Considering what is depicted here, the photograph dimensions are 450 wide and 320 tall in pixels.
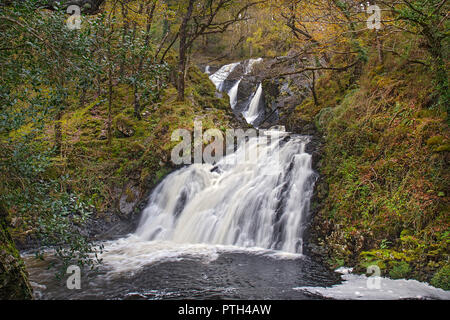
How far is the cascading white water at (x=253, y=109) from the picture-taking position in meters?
18.9

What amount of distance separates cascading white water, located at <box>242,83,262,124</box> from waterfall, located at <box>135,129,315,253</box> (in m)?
7.38

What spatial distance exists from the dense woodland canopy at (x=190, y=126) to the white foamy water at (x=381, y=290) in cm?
25

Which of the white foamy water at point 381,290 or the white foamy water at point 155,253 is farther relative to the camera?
the white foamy water at point 155,253

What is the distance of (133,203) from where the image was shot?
10719mm

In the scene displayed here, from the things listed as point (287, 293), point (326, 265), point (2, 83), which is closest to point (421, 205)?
point (326, 265)

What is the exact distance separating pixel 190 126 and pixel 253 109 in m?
8.42

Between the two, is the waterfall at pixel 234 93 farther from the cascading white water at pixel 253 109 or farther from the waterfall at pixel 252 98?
the cascading white water at pixel 253 109

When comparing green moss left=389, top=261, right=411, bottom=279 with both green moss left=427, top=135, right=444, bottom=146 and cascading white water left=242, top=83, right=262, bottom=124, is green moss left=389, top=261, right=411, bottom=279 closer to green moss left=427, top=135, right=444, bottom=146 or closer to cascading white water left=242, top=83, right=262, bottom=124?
green moss left=427, top=135, right=444, bottom=146

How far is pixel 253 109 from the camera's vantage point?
1952cm

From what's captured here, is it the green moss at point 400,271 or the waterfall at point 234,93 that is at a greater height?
the waterfall at point 234,93

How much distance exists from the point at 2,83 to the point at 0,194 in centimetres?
148

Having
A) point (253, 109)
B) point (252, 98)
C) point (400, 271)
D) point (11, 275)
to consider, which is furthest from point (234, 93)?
point (11, 275)

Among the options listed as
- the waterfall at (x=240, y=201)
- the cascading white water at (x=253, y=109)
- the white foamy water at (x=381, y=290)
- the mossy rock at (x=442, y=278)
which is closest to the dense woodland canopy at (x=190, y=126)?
the mossy rock at (x=442, y=278)
